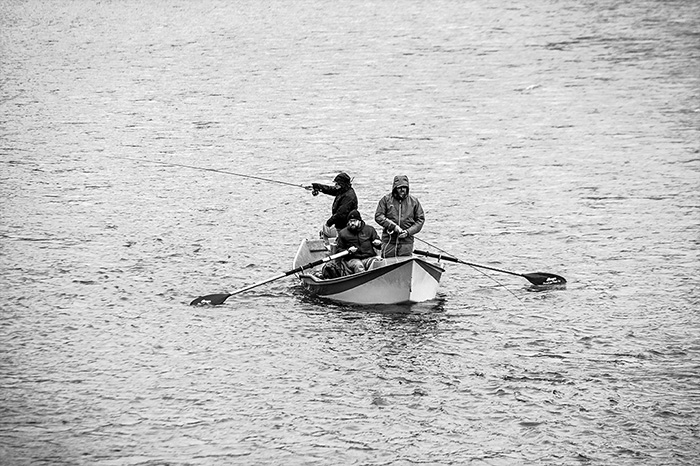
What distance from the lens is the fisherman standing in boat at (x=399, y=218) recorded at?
20.9 metres

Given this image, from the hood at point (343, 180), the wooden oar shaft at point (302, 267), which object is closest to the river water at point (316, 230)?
the wooden oar shaft at point (302, 267)

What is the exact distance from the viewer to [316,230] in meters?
29.3

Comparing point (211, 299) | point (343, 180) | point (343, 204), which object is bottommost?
point (211, 299)

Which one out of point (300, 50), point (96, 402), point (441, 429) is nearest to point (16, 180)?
point (96, 402)

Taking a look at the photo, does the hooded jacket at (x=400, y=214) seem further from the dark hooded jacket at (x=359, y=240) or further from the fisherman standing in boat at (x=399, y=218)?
the dark hooded jacket at (x=359, y=240)

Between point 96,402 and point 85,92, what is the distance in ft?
106

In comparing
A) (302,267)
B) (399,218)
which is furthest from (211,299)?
(399,218)

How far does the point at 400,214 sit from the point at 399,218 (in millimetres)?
85

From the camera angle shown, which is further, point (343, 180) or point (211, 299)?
point (211, 299)

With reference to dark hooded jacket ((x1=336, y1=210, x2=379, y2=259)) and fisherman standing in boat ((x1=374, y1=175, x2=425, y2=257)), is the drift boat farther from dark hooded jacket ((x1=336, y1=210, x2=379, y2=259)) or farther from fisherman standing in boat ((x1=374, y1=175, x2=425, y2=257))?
dark hooded jacket ((x1=336, y1=210, x2=379, y2=259))

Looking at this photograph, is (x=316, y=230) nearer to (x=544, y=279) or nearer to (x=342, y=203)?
(x=342, y=203)

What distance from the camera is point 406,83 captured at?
50.3m

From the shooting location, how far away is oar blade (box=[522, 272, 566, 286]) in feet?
78.9

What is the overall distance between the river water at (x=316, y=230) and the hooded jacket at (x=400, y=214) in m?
1.75
